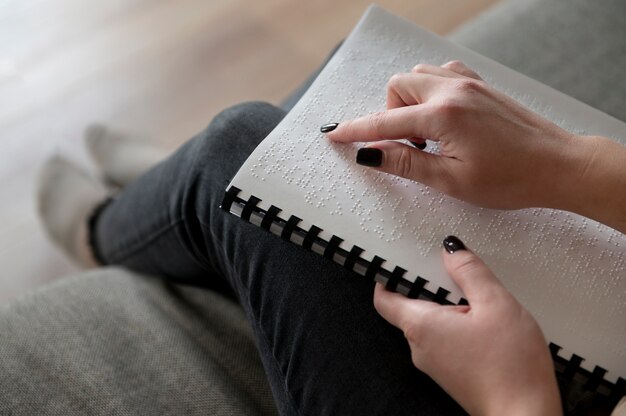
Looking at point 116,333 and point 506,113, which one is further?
point 116,333

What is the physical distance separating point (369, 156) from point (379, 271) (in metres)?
0.11

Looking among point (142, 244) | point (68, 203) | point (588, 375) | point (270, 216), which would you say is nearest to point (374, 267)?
point (270, 216)

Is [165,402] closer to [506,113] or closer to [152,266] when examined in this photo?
[152,266]

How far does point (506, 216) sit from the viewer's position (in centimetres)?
62

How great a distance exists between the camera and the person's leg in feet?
1.97

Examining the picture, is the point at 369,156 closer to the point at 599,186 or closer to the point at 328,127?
the point at 328,127

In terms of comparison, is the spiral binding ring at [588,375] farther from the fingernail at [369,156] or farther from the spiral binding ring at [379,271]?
the fingernail at [369,156]

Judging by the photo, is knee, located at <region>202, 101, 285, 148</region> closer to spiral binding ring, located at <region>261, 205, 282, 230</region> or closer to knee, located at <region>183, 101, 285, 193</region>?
knee, located at <region>183, 101, 285, 193</region>

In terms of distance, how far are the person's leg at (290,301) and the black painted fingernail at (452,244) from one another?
0.09 m

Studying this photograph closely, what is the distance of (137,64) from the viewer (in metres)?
1.36

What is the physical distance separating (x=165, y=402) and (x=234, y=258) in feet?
0.53

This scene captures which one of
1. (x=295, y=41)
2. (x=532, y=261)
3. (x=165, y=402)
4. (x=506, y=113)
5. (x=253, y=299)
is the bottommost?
Result: (x=165, y=402)

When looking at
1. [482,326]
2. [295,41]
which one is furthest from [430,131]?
[295,41]

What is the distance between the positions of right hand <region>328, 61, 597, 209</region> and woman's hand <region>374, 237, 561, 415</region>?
83 millimetres
